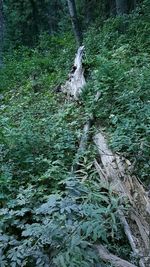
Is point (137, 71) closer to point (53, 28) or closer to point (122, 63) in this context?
point (122, 63)

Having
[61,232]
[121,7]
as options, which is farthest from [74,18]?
[61,232]

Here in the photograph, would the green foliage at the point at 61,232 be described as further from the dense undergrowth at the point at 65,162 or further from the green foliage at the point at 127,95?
the green foliage at the point at 127,95

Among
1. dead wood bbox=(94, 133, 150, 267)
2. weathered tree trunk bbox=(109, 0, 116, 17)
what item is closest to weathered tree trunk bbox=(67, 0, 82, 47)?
weathered tree trunk bbox=(109, 0, 116, 17)

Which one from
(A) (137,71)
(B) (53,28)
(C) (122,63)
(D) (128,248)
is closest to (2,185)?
(D) (128,248)

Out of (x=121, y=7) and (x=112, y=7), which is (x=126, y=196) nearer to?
(x=121, y=7)

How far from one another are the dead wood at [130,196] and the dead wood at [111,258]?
15cm

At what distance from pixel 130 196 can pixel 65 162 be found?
1.35 meters

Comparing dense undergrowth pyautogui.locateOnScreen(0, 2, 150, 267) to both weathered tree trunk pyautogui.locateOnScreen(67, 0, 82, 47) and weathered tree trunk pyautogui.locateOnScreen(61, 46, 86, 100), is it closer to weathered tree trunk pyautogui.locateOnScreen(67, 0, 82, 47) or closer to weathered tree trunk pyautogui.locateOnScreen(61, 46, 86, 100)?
weathered tree trunk pyautogui.locateOnScreen(61, 46, 86, 100)

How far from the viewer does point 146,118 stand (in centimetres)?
529

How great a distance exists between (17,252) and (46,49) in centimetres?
1288

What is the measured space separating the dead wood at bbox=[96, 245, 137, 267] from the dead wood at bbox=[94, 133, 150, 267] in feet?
0.50

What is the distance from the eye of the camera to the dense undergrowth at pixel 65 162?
3.43 meters

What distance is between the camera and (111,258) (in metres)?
3.49

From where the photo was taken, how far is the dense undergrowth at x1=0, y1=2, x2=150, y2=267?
3.43 metres
